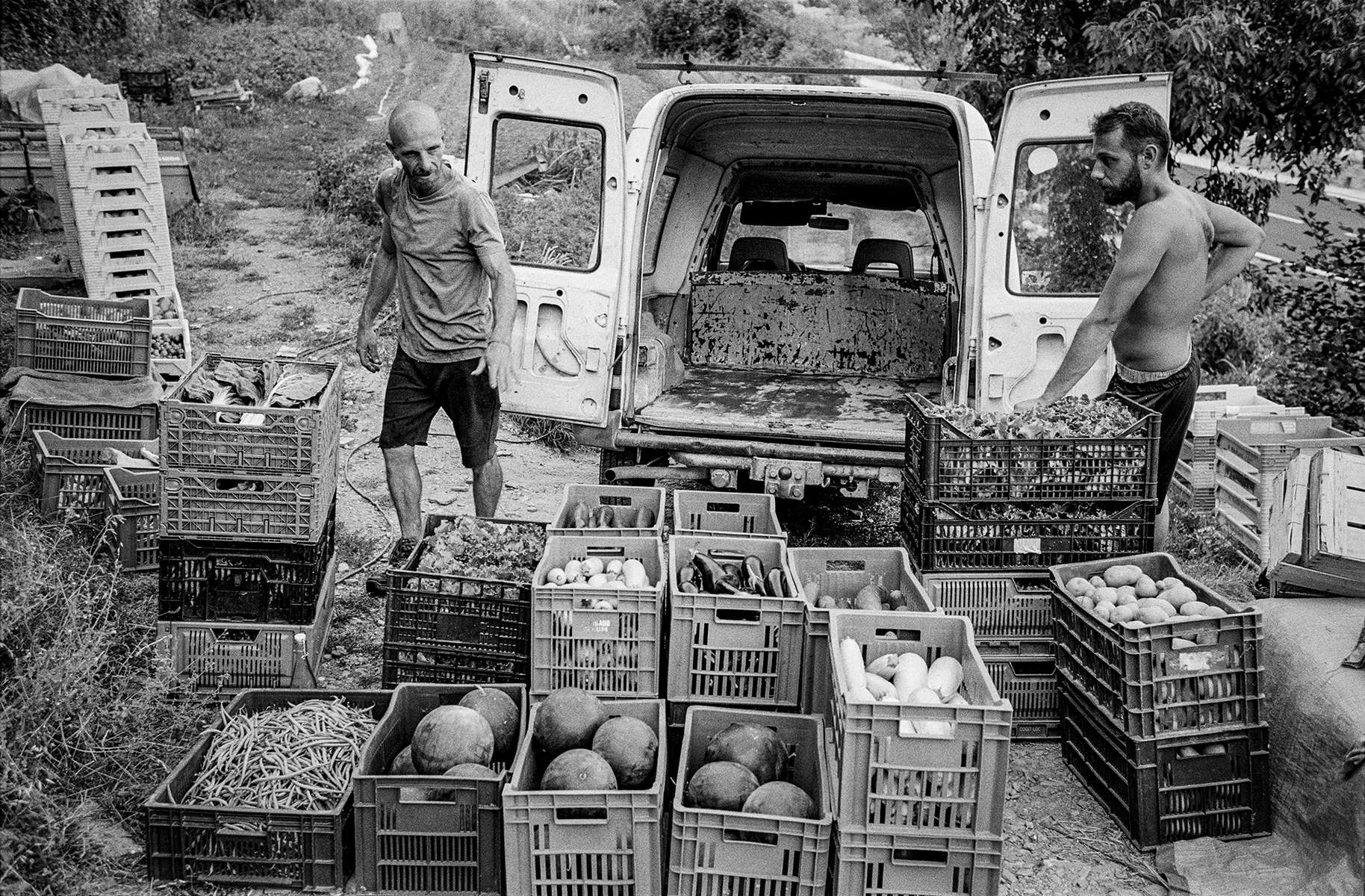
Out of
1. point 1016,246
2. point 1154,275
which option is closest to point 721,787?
point 1154,275

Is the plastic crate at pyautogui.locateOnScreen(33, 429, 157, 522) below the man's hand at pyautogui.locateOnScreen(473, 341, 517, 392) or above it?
below

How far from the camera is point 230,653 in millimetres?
4754

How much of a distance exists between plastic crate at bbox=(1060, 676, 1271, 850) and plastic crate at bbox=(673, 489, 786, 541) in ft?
5.56

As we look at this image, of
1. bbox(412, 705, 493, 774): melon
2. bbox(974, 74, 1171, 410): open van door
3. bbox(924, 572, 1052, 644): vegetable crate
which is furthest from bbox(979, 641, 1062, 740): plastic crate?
bbox(412, 705, 493, 774): melon

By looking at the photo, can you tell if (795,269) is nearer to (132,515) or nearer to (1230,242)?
(1230,242)

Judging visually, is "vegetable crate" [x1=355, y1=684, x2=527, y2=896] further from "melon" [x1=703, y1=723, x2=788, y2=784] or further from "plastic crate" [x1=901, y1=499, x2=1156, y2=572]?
"plastic crate" [x1=901, y1=499, x2=1156, y2=572]

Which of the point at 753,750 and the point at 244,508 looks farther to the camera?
the point at 244,508

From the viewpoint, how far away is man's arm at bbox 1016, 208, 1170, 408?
491 cm

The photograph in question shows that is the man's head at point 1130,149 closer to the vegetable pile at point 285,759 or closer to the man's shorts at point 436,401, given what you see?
the man's shorts at point 436,401

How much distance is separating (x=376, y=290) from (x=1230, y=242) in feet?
12.8

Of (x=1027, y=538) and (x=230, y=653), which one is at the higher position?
(x=1027, y=538)

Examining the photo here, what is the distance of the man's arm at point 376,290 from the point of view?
5.77 m

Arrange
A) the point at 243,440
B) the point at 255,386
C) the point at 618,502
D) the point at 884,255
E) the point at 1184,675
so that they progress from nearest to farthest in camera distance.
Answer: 1. the point at 1184,675
2. the point at 243,440
3. the point at 255,386
4. the point at 618,502
5. the point at 884,255

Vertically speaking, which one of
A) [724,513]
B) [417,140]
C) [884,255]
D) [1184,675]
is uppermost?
[417,140]
